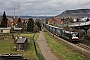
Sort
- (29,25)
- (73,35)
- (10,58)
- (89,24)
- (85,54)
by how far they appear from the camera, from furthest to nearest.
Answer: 1. (29,25)
2. (89,24)
3. (73,35)
4. (85,54)
5. (10,58)

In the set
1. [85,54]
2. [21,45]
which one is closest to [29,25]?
[21,45]

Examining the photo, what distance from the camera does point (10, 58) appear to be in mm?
20844

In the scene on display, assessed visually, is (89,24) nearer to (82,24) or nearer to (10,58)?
(82,24)

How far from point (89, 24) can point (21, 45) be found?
2228cm

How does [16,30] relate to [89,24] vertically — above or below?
below

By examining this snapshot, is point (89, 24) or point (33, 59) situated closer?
point (33, 59)

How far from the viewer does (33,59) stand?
2505 cm

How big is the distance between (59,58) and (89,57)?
373cm

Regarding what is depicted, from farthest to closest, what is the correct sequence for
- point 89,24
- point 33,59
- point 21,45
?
point 89,24, point 21,45, point 33,59

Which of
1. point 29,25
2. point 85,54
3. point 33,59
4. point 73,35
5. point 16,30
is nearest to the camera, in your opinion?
point 33,59

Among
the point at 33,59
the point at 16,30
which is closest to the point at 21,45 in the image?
the point at 33,59

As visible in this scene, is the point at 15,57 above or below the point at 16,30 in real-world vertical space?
above

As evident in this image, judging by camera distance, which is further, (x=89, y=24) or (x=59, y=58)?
(x=89, y=24)

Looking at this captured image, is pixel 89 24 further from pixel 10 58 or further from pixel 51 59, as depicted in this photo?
pixel 10 58
